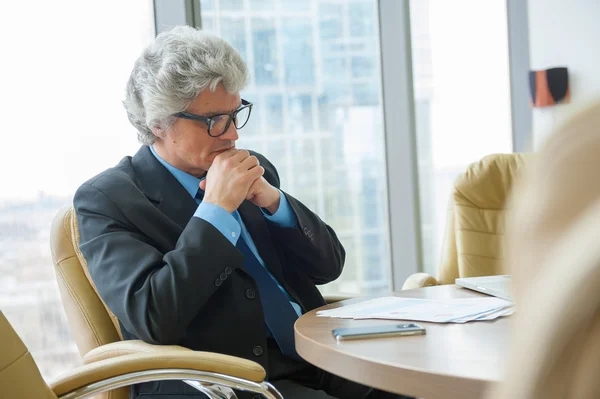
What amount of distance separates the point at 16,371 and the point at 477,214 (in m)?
1.99

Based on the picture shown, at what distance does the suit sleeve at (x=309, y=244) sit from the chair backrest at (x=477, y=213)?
91cm

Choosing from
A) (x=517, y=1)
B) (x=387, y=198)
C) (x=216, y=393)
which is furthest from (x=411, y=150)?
(x=216, y=393)

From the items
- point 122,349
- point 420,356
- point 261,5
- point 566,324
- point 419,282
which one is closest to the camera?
point 566,324

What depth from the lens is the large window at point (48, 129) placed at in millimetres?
2799

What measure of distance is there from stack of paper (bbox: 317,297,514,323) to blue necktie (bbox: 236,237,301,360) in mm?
234

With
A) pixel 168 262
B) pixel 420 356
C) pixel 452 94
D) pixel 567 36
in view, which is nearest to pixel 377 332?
pixel 420 356

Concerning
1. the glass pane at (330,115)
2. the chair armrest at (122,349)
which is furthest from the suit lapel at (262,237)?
the glass pane at (330,115)

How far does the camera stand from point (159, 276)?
162cm

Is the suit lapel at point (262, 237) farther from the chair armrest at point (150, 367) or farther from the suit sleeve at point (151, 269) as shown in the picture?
the chair armrest at point (150, 367)

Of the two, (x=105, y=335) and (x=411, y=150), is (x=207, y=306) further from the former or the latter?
(x=411, y=150)

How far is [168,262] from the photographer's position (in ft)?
5.37

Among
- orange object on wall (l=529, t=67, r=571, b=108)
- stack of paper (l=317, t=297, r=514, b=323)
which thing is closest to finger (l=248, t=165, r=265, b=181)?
stack of paper (l=317, t=297, r=514, b=323)

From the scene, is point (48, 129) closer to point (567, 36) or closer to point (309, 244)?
point (309, 244)

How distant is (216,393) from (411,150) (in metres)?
2.54
